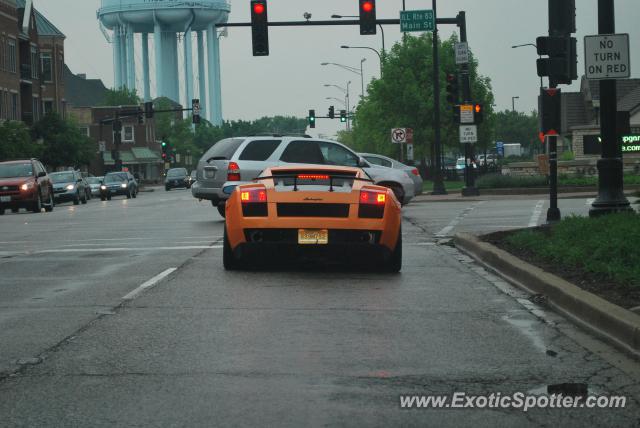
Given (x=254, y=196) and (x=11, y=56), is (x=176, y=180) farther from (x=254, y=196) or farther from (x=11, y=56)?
(x=254, y=196)

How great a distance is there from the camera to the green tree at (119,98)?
13000 centimetres

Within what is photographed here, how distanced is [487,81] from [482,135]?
3.60m

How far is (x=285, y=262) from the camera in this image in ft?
49.4

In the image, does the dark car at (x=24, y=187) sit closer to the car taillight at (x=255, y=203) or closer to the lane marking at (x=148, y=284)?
the lane marking at (x=148, y=284)

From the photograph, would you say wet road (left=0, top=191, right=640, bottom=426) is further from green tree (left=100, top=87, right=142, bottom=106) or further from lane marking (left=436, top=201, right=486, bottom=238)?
green tree (left=100, top=87, right=142, bottom=106)

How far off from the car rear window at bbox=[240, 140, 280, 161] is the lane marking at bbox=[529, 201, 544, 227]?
5979 millimetres

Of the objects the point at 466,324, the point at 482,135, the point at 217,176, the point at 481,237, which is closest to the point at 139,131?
the point at 482,135

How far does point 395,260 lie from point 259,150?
12371mm

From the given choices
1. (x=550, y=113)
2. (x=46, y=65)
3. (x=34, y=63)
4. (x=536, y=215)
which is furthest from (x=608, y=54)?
(x=46, y=65)

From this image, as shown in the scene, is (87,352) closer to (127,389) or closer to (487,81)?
(127,389)

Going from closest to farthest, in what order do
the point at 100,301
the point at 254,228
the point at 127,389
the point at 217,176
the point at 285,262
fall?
the point at 127,389 < the point at 100,301 < the point at 254,228 < the point at 285,262 < the point at 217,176

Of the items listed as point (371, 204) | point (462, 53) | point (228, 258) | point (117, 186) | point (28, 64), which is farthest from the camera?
point (28, 64)

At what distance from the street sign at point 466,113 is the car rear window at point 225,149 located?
1396 cm

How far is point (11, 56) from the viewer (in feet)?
230
